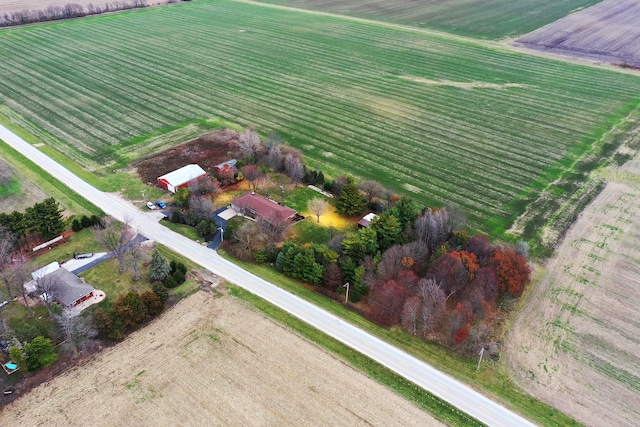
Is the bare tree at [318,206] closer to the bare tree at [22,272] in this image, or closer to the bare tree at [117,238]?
the bare tree at [117,238]

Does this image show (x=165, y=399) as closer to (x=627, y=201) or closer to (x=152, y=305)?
(x=152, y=305)

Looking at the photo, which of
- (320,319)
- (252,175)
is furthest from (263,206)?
(320,319)

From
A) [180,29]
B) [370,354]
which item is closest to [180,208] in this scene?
[370,354]

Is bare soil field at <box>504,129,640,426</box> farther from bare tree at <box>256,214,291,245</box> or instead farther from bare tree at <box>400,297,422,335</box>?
bare tree at <box>256,214,291,245</box>

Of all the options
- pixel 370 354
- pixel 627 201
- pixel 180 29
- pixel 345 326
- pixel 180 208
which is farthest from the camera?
pixel 180 29

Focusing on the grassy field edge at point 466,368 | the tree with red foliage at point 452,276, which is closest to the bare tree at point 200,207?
the grassy field edge at point 466,368

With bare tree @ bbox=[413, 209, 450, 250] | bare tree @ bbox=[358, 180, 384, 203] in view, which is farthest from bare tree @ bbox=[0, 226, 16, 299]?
bare tree @ bbox=[413, 209, 450, 250]
